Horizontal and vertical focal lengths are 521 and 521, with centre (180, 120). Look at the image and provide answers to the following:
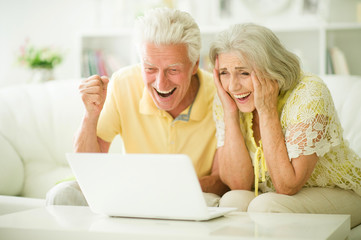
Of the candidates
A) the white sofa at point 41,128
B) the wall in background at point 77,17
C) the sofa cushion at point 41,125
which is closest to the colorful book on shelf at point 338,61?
the wall in background at point 77,17

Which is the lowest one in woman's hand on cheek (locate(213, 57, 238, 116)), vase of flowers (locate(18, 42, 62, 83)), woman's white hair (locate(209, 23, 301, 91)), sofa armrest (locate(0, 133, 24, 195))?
sofa armrest (locate(0, 133, 24, 195))

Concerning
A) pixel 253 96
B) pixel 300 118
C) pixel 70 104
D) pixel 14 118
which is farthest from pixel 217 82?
pixel 14 118

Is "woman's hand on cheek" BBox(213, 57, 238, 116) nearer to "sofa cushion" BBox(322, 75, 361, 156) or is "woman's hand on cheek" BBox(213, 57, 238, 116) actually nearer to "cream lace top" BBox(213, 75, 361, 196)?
"cream lace top" BBox(213, 75, 361, 196)

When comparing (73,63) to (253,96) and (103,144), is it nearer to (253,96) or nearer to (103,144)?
(103,144)

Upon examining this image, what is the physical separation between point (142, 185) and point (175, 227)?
14 centimetres

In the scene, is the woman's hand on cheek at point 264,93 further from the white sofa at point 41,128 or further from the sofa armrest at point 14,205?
the sofa armrest at point 14,205

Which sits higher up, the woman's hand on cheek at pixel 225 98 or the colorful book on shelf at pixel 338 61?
the woman's hand on cheek at pixel 225 98

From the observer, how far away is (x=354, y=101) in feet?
7.42

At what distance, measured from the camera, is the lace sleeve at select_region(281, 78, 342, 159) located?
167cm

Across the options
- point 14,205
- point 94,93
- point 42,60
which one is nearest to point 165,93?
point 94,93

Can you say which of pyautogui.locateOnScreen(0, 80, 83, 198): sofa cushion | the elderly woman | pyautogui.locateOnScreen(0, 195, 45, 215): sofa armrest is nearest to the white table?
the elderly woman

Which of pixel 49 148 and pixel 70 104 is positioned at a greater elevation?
pixel 70 104

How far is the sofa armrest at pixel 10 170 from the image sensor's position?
7.77 feet

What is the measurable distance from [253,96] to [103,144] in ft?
2.25
